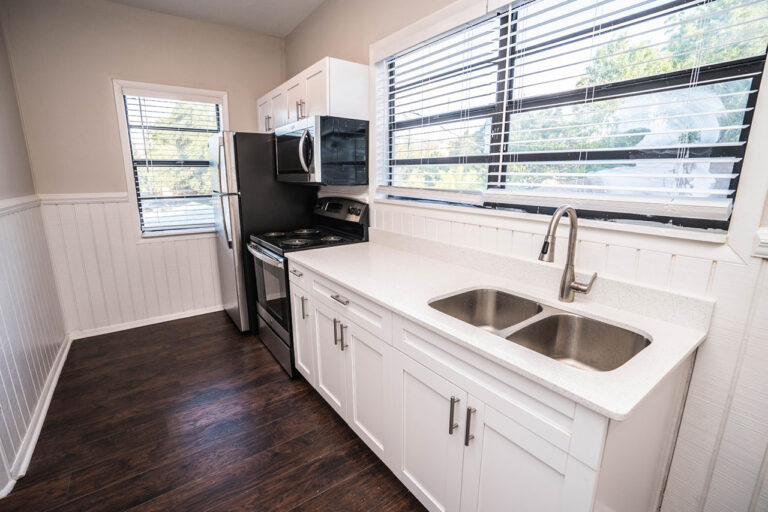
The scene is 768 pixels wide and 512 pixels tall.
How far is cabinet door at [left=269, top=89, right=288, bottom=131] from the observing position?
291 cm

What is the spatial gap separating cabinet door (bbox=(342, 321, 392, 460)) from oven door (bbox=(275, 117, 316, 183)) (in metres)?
1.15

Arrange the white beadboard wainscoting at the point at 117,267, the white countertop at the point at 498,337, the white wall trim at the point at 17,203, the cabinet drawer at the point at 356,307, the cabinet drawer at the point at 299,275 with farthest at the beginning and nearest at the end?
the white beadboard wainscoting at the point at 117,267
the cabinet drawer at the point at 299,275
the white wall trim at the point at 17,203
the cabinet drawer at the point at 356,307
the white countertop at the point at 498,337

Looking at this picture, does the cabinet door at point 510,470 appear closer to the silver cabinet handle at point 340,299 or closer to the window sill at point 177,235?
the silver cabinet handle at point 340,299

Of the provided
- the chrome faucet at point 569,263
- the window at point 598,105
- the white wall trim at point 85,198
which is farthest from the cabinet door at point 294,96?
the chrome faucet at point 569,263

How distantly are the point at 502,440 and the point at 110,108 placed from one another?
12.0 feet

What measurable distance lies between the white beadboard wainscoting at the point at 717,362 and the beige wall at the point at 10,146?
307 centimetres

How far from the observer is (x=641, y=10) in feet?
3.91

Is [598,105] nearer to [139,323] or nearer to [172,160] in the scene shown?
[172,160]

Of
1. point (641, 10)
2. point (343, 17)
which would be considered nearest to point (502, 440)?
point (641, 10)

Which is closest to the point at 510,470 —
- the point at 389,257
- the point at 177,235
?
the point at 389,257

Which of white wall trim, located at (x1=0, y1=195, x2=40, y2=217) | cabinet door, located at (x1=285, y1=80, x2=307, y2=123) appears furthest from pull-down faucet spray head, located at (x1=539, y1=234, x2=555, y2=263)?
white wall trim, located at (x1=0, y1=195, x2=40, y2=217)

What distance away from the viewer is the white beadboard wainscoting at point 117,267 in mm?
2904

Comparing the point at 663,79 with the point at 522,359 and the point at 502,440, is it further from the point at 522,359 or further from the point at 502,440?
the point at 502,440

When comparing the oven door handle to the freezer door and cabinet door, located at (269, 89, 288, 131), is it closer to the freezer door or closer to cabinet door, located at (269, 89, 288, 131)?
the freezer door
